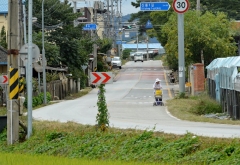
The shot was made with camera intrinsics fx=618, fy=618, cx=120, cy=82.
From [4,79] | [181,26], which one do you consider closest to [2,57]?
[181,26]

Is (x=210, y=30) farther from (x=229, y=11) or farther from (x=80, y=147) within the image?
(x=80, y=147)

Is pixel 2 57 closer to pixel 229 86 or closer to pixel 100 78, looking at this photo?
pixel 229 86

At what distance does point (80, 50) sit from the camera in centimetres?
5884

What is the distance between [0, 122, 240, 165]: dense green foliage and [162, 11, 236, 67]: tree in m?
29.9

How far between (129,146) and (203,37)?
33.8 meters

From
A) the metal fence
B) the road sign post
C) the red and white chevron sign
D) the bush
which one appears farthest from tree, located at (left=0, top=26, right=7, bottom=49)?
the red and white chevron sign

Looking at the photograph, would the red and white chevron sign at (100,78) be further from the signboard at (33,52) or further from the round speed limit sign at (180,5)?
the round speed limit sign at (180,5)

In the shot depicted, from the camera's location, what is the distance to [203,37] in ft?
161

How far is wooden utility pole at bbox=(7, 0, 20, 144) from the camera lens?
1936 cm

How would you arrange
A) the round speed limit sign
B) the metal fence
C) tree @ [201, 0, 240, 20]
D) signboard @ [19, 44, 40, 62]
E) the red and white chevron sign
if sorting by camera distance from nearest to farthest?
the red and white chevron sign, signboard @ [19, 44, 40, 62], the metal fence, the round speed limit sign, tree @ [201, 0, 240, 20]

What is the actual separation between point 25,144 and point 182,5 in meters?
20.4

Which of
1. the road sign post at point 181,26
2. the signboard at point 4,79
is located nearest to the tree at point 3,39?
the road sign post at point 181,26

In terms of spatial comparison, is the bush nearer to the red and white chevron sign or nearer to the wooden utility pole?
the red and white chevron sign

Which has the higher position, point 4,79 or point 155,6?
point 155,6
